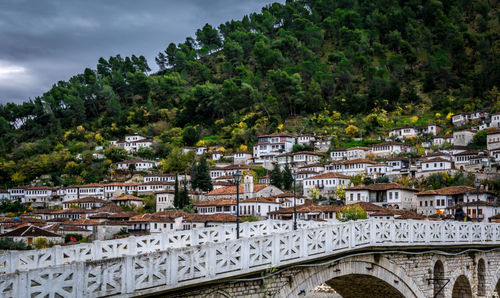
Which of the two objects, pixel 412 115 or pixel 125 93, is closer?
pixel 412 115

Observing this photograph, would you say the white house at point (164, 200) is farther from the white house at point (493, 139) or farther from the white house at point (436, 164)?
the white house at point (493, 139)

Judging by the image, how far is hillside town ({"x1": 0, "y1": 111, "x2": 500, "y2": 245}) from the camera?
4422 cm

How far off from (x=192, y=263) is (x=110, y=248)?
4.42 m

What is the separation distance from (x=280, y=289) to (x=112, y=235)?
3920 cm

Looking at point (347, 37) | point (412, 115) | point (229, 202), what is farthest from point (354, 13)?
point (229, 202)

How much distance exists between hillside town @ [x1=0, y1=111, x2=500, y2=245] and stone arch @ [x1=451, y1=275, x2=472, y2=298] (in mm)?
19632

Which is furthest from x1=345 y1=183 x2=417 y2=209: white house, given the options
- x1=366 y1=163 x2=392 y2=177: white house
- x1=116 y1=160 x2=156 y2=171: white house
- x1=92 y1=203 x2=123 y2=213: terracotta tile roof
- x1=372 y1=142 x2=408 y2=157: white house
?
x1=116 y1=160 x2=156 y2=171: white house

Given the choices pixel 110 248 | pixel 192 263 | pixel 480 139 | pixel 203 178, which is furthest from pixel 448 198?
pixel 192 263

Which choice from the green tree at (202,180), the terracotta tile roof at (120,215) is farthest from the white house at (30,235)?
the green tree at (202,180)

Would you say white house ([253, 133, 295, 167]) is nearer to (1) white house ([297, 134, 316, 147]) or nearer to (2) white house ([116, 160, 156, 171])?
(1) white house ([297, 134, 316, 147])

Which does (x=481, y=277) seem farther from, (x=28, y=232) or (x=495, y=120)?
(x=495, y=120)

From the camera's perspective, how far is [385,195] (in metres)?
47.9

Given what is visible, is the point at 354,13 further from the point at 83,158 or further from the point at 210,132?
the point at 83,158

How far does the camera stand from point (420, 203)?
45719 millimetres
